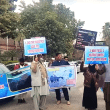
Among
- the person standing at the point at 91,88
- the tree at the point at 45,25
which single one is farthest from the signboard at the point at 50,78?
the tree at the point at 45,25

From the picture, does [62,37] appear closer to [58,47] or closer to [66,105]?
[58,47]

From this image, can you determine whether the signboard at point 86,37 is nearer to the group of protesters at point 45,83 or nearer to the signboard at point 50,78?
the group of protesters at point 45,83

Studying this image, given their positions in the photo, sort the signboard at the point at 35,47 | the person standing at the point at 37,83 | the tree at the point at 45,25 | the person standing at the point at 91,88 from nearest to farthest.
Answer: the person standing at the point at 37,83 → the person standing at the point at 91,88 → the signboard at the point at 35,47 → the tree at the point at 45,25

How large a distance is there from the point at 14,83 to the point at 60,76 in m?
1.68

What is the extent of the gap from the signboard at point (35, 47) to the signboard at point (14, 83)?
3.82ft

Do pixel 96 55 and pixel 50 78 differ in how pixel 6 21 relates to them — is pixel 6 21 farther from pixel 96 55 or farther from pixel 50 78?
pixel 96 55

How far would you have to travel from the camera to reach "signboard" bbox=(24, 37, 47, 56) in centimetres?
611

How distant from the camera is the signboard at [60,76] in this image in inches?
280

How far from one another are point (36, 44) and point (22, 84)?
5.54 feet

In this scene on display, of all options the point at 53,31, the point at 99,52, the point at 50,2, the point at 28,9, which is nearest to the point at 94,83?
the point at 99,52

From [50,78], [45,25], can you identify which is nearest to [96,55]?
[50,78]

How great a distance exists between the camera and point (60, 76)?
7145 millimetres

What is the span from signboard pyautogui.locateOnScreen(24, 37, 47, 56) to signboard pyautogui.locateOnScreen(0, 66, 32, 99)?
116 cm

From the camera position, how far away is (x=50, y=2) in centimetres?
3934
